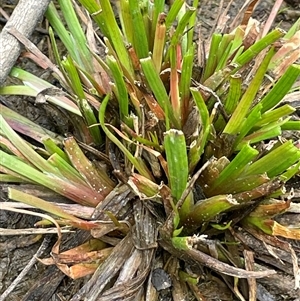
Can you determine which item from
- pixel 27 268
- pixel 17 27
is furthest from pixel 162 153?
pixel 17 27

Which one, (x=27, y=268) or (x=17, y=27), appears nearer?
(x=27, y=268)

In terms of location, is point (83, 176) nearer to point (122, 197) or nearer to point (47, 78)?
point (122, 197)

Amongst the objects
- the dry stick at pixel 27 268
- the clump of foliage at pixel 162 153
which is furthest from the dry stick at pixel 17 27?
the dry stick at pixel 27 268

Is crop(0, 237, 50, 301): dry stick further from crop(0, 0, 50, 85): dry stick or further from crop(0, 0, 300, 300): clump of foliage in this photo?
crop(0, 0, 50, 85): dry stick

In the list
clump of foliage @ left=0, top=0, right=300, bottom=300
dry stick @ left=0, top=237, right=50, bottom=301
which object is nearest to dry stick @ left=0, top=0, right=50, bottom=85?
clump of foliage @ left=0, top=0, right=300, bottom=300

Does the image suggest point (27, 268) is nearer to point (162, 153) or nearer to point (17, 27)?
point (162, 153)

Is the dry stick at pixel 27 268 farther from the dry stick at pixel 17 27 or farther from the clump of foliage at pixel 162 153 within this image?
the dry stick at pixel 17 27
